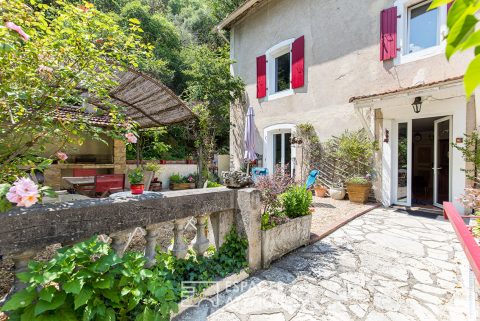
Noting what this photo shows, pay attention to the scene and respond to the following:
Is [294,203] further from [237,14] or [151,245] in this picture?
[237,14]

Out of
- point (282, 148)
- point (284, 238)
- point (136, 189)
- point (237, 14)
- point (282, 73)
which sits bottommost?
point (284, 238)

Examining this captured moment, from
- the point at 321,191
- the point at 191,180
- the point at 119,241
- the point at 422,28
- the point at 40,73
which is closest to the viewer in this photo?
the point at 119,241

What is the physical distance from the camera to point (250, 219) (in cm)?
300

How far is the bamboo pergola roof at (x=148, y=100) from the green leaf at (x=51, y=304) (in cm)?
344

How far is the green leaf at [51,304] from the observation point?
1504mm

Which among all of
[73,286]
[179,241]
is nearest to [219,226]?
[179,241]

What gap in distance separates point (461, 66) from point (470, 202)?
3.78m

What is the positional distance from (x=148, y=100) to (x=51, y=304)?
17.6ft

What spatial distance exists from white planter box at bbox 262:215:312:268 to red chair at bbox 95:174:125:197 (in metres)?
4.46

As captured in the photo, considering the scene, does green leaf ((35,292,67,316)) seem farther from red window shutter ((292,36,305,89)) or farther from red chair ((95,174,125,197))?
red window shutter ((292,36,305,89))

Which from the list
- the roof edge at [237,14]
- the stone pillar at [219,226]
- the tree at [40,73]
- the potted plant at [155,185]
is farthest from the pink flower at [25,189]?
the roof edge at [237,14]

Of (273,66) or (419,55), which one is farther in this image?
(273,66)

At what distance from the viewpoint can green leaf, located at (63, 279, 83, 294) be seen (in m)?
1.54

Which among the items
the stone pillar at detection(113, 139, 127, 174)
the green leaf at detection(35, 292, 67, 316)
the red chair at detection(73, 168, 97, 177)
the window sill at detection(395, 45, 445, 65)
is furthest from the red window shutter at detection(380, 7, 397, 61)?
the red chair at detection(73, 168, 97, 177)
